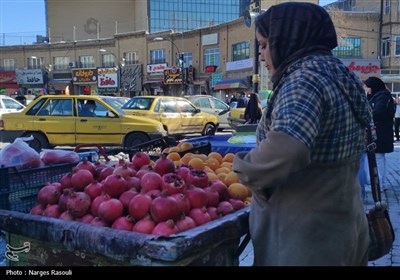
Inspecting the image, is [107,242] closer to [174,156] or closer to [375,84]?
[174,156]

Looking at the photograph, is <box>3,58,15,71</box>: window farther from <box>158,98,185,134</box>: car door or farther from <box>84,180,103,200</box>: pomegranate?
<box>84,180,103,200</box>: pomegranate

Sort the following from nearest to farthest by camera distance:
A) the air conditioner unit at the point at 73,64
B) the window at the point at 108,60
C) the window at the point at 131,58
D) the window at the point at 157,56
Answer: the window at the point at 157,56 < the window at the point at 131,58 < the window at the point at 108,60 < the air conditioner unit at the point at 73,64

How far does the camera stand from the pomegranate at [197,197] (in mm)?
2169

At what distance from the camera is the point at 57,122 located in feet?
37.2

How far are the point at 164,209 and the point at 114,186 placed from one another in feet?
1.34

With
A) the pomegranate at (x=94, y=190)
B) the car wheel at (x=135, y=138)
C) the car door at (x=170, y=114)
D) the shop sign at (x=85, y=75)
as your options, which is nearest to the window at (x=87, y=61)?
the shop sign at (x=85, y=75)

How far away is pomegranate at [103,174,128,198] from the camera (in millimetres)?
2244


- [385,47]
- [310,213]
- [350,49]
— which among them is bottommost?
[310,213]

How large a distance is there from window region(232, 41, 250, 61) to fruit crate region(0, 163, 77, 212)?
119ft

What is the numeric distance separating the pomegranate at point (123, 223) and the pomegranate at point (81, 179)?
0.45 meters

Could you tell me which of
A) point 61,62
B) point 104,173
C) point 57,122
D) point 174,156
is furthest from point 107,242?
point 61,62

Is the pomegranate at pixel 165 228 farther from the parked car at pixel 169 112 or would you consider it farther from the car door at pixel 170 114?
the car door at pixel 170 114
